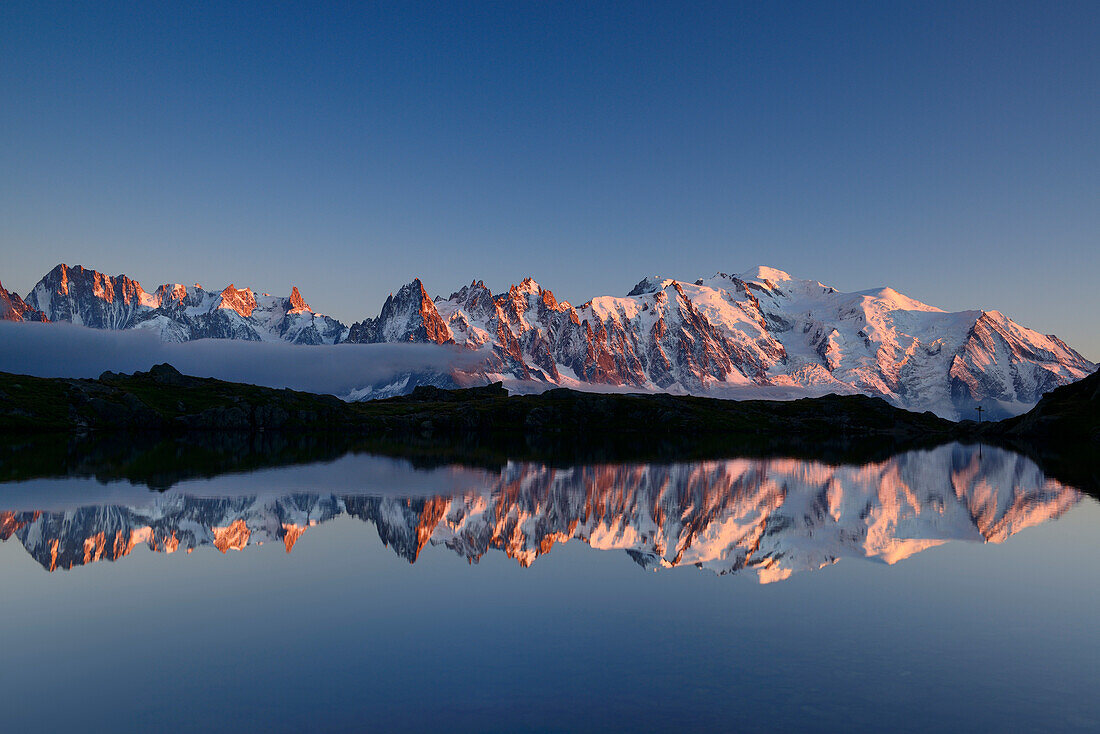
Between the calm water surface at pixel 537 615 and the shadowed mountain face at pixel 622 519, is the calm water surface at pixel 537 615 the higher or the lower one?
the lower one

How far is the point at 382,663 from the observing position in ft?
82.4

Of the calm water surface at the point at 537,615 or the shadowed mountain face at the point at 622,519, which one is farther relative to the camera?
the shadowed mountain face at the point at 622,519

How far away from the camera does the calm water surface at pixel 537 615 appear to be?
846 inches

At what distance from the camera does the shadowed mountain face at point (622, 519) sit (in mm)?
44312

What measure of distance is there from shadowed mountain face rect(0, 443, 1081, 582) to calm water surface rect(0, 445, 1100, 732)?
396 millimetres

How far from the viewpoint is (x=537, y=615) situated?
31562mm

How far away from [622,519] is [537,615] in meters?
25.7

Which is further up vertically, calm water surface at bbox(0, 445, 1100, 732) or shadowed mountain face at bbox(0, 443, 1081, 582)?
shadowed mountain face at bbox(0, 443, 1081, 582)

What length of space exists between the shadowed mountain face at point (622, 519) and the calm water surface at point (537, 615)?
1.30 feet

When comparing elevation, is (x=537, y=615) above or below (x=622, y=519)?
below

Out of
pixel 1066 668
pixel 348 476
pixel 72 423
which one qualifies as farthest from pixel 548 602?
pixel 72 423

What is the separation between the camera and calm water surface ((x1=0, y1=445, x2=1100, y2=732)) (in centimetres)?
2148

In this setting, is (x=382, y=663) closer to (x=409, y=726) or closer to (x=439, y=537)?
(x=409, y=726)

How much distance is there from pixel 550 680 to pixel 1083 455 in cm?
14432
